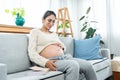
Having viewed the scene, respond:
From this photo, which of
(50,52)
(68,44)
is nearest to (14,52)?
(50,52)

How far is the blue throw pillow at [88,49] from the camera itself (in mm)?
2791

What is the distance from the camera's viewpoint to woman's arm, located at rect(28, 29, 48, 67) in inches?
73.4

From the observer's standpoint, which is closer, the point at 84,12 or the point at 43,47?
the point at 43,47

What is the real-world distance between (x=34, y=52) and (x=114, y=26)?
2.39 m

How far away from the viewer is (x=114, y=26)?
3799 mm

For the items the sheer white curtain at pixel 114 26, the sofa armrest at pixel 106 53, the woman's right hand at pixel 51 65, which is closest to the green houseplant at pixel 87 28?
the sheer white curtain at pixel 114 26

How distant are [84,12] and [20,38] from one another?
2.64 meters

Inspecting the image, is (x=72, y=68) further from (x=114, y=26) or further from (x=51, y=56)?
(x=114, y=26)

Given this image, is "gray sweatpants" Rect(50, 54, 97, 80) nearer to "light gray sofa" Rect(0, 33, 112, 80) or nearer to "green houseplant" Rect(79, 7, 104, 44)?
"light gray sofa" Rect(0, 33, 112, 80)

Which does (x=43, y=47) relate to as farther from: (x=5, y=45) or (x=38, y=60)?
(x=5, y=45)

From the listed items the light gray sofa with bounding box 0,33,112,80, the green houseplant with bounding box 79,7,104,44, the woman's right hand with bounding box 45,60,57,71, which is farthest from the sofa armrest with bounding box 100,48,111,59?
the woman's right hand with bounding box 45,60,57,71

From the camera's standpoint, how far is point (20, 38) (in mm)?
1976

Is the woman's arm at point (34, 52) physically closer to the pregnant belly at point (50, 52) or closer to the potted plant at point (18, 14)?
the pregnant belly at point (50, 52)

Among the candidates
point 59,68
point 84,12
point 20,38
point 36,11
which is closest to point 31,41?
point 20,38
